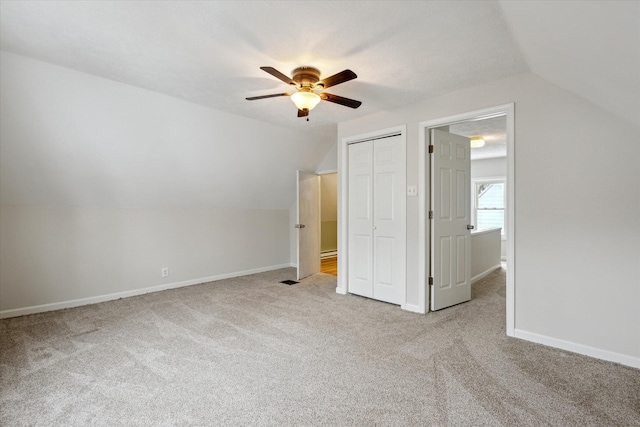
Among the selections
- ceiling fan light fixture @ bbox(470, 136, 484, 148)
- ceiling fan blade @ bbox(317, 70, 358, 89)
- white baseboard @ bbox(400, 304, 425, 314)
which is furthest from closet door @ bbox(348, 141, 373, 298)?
ceiling fan light fixture @ bbox(470, 136, 484, 148)

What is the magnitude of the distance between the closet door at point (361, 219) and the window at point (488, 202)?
4.97 metres

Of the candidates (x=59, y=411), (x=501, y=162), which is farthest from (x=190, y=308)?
(x=501, y=162)

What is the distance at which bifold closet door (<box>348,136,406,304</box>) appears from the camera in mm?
3762

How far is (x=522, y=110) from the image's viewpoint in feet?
9.22

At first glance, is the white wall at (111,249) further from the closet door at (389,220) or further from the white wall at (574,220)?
the white wall at (574,220)

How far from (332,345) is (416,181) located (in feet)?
6.75

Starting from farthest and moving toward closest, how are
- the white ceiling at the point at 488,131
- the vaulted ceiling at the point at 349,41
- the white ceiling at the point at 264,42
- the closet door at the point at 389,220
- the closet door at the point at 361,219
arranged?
1. the white ceiling at the point at 488,131
2. the closet door at the point at 361,219
3. the closet door at the point at 389,220
4. the white ceiling at the point at 264,42
5. the vaulted ceiling at the point at 349,41

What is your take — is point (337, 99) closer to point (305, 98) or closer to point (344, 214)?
point (305, 98)

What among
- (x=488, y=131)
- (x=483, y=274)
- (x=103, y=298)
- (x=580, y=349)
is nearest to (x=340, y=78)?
(x=580, y=349)

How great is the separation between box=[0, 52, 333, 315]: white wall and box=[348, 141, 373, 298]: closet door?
1308 millimetres

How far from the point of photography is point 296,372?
2240 millimetres

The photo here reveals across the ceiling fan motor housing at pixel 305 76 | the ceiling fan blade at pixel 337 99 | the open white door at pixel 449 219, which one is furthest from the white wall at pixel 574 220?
the ceiling fan motor housing at pixel 305 76

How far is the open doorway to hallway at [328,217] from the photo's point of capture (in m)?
7.20

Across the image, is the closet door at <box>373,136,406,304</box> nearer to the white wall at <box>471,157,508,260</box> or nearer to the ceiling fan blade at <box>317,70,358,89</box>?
the ceiling fan blade at <box>317,70,358,89</box>
